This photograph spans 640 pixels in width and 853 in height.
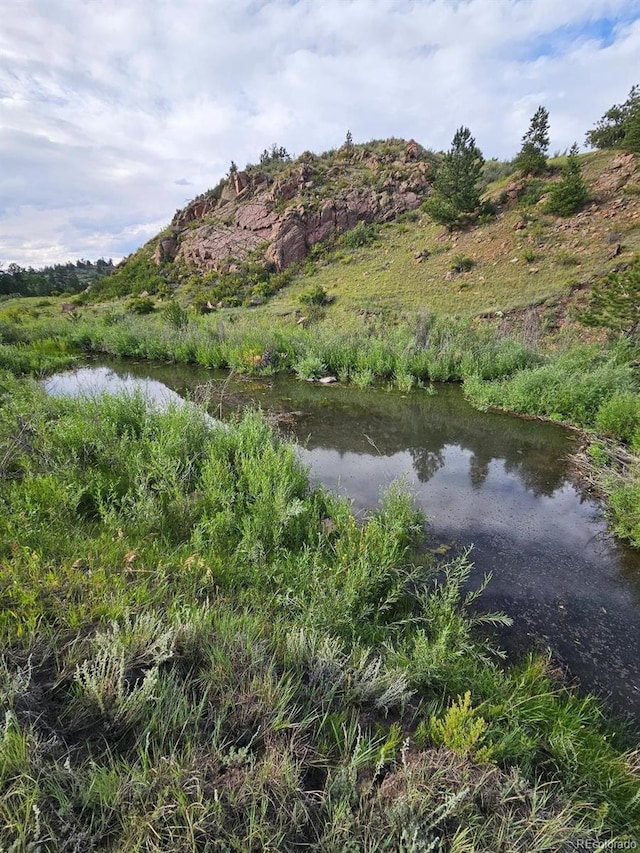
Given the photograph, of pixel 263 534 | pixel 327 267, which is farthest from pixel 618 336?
pixel 327 267

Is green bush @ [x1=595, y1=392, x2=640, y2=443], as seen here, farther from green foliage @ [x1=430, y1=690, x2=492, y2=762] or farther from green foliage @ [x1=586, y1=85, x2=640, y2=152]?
green foliage @ [x1=586, y1=85, x2=640, y2=152]

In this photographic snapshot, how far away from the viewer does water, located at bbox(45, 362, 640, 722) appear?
126 inches

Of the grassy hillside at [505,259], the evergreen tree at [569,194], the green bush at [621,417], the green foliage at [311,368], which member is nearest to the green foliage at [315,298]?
the grassy hillside at [505,259]

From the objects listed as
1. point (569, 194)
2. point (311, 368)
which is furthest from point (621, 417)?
point (569, 194)

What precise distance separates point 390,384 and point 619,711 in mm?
8870

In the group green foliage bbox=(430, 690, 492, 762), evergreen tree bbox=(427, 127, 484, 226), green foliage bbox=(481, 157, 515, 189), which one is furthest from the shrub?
green foliage bbox=(430, 690, 492, 762)

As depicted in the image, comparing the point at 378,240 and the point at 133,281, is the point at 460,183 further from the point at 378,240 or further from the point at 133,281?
the point at 133,281

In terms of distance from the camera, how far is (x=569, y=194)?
19938mm

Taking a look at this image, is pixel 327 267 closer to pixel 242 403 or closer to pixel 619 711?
pixel 242 403

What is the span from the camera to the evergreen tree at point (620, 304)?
8688 mm

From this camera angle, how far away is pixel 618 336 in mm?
9500

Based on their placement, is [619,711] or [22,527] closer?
[619,711]

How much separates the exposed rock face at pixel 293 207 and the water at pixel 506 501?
2544 centimetres

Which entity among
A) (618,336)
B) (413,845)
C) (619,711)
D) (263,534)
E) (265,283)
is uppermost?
(265,283)
